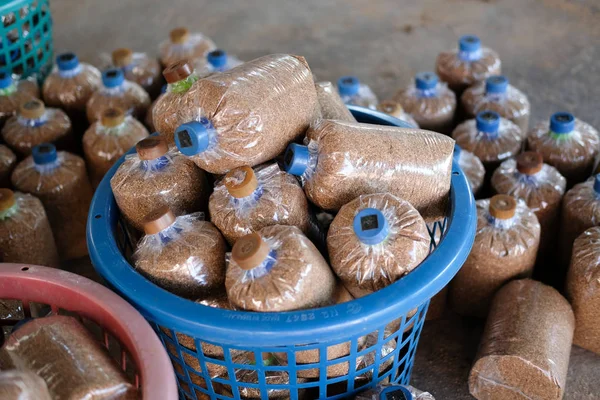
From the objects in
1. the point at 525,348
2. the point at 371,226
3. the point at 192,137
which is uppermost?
the point at 192,137

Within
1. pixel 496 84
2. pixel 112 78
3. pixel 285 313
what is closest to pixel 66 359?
pixel 285 313

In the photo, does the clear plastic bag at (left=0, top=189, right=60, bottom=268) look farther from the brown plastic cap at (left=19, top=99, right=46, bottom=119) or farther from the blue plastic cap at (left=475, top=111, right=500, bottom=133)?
the blue plastic cap at (left=475, top=111, right=500, bottom=133)

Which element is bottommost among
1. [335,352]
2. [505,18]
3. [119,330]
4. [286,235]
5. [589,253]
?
[505,18]

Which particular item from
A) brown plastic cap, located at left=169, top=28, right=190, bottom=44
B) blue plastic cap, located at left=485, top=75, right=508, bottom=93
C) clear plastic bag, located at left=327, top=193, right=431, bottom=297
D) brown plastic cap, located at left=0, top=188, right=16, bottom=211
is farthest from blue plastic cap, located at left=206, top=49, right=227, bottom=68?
clear plastic bag, located at left=327, top=193, right=431, bottom=297

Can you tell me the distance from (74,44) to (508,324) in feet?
9.43

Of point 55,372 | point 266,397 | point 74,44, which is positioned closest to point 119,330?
point 55,372

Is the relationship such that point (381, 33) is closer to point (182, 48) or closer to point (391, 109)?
point (182, 48)

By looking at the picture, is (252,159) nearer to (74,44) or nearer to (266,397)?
(266,397)

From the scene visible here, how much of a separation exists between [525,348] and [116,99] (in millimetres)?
1497

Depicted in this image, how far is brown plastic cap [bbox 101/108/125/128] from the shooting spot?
182cm

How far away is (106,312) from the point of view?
1.06 m

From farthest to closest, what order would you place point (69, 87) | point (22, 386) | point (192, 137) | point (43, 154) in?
point (69, 87) → point (43, 154) → point (192, 137) → point (22, 386)

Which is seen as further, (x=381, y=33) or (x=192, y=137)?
(x=381, y=33)

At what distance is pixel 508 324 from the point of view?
1459 mm
